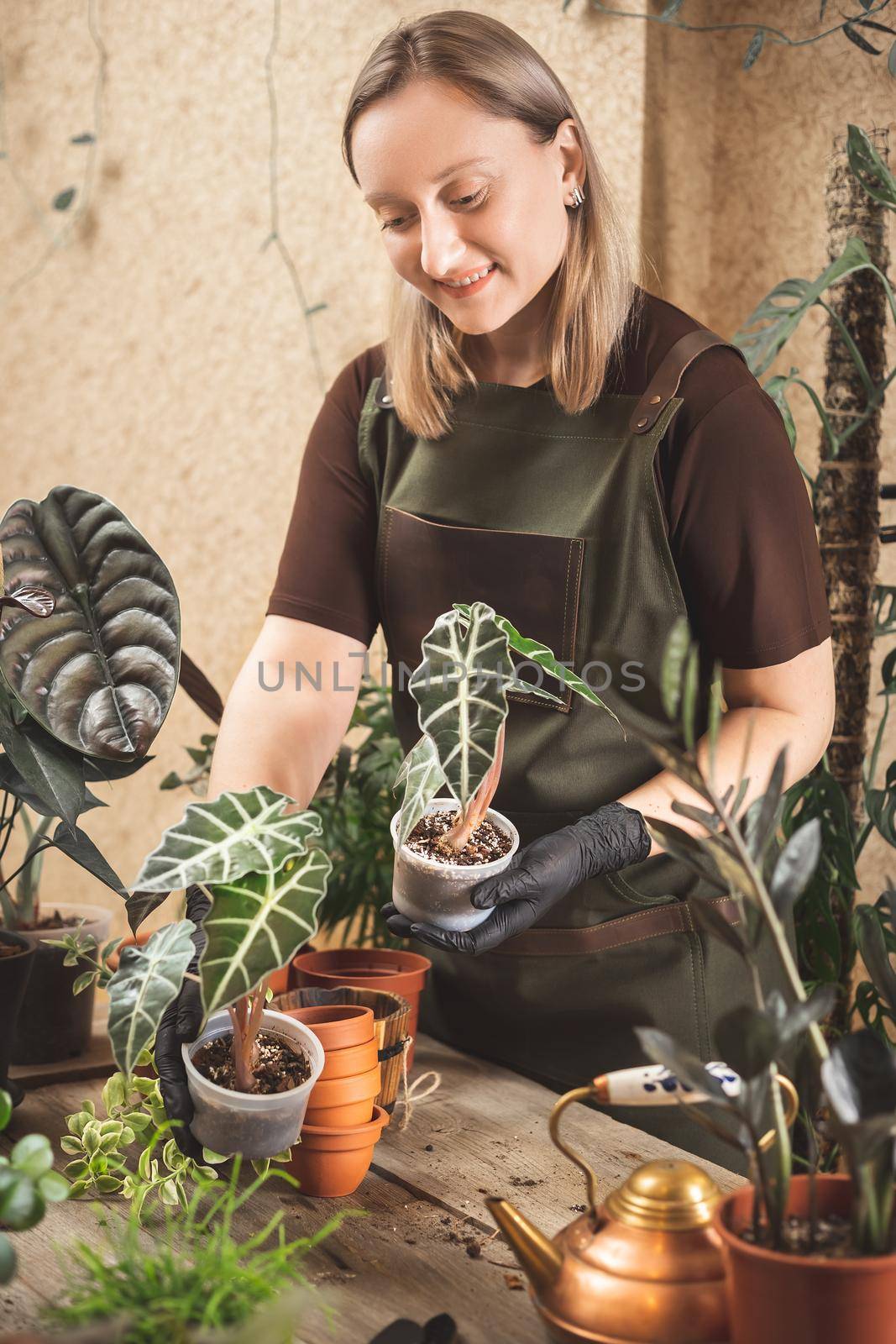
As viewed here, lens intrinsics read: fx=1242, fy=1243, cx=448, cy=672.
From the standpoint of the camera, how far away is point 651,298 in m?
1.52

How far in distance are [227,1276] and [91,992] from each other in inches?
26.2

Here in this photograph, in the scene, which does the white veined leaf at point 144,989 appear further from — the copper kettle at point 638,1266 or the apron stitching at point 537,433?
the apron stitching at point 537,433

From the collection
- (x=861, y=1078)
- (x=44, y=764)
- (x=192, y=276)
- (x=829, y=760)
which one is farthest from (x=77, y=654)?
(x=192, y=276)

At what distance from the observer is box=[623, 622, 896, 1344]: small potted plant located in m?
0.65

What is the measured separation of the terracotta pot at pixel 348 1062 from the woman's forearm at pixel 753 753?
1.42ft

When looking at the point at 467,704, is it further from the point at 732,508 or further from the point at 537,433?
the point at 537,433

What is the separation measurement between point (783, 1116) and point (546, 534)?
850 millimetres

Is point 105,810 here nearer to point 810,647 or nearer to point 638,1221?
point 810,647

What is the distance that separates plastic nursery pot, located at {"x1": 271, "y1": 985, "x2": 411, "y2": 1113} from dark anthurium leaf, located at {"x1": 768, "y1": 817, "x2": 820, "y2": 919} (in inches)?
20.0

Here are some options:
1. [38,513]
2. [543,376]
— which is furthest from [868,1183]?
[543,376]

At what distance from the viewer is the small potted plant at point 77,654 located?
1110mm

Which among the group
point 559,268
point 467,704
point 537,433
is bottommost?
point 467,704

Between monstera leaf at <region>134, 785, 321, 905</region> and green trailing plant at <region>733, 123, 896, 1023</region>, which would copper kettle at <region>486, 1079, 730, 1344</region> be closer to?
monstera leaf at <region>134, 785, 321, 905</region>

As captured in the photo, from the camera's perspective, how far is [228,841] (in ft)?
3.02
